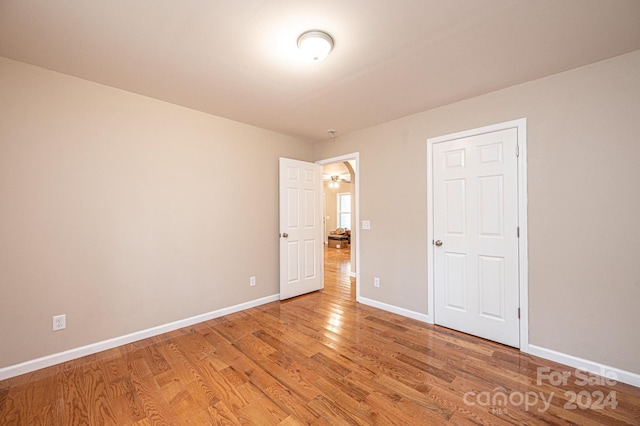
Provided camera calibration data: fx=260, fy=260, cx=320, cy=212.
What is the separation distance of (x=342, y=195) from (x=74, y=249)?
943 centimetres

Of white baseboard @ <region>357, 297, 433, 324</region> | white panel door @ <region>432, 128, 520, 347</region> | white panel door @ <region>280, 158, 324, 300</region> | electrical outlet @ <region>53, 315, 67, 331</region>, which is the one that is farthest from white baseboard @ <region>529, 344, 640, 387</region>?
electrical outlet @ <region>53, 315, 67, 331</region>

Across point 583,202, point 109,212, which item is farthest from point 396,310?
point 109,212

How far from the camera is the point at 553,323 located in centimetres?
230

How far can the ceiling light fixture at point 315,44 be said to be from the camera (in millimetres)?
1762

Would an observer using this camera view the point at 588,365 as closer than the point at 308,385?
No

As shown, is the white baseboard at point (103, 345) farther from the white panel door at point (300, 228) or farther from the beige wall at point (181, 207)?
the white panel door at point (300, 228)

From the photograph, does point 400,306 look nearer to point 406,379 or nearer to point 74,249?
point 406,379

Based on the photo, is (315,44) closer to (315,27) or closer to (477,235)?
(315,27)

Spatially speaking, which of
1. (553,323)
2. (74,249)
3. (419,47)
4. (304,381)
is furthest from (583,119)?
(74,249)

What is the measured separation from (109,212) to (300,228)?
237 cm

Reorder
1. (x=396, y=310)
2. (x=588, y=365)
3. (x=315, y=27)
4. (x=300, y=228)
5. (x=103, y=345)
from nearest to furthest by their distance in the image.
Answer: (x=315, y=27)
(x=588, y=365)
(x=103, y=345)
(x=396, y=310)
(x=300, y=228)

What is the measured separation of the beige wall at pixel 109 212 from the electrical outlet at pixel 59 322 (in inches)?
1.5

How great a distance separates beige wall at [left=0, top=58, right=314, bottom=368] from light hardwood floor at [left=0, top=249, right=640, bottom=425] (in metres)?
0.41

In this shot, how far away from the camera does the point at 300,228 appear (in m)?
4.12
